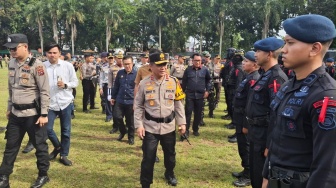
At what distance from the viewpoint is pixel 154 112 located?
13.5 ft

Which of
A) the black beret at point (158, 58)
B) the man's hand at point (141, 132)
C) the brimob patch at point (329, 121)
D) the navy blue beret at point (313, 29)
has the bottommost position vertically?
the man's hand at point (141, 132)

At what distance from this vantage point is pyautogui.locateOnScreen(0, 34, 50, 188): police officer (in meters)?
4.06

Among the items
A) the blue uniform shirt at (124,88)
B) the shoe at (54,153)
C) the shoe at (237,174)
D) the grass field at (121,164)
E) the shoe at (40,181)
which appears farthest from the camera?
the blue uniform shirt at (124,88)

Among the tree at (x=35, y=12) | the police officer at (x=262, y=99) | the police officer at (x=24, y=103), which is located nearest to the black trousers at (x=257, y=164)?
the police officer at (x=262, y=99)

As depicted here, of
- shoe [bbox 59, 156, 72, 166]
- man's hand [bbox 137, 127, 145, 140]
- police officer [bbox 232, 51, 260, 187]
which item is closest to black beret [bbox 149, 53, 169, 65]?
man's hand [bbox 137, 127, 145, 140]

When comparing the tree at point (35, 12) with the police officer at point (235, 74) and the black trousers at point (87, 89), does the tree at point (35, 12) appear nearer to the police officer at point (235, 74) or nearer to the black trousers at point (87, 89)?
the black trousers at point (87, 89)

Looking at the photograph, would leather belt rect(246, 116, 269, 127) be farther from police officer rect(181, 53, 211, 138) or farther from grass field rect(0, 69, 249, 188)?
police officer rect(181, 53, 211, 138)

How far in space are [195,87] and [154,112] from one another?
127 inches

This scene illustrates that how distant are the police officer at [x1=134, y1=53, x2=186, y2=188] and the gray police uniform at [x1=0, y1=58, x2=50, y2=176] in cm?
138

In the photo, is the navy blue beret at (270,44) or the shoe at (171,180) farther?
the shoe at (171,180)

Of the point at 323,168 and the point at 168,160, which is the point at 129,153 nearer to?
the point at 168,160

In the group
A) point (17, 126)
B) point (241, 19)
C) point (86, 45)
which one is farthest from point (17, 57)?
point (86, 45)

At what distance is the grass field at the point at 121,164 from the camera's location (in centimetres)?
465

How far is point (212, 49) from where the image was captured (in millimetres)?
58000
